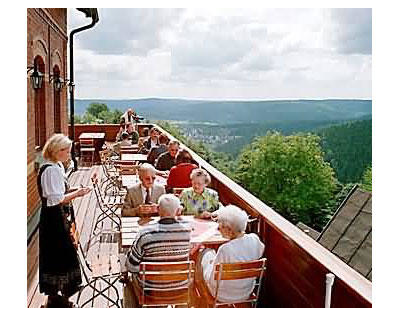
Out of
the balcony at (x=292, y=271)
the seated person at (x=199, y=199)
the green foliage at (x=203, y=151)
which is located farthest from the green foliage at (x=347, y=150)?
the balcony at (x=292, y=271)

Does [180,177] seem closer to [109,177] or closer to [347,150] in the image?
[109,177]

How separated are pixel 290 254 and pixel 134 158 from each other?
4.67 metres

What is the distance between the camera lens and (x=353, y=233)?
9.62 m

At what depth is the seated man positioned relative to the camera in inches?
123

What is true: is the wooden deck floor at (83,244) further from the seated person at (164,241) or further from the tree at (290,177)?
the tree at (290,177)

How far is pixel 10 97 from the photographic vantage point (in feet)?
9.46


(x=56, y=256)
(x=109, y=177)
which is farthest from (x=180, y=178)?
(x=109, y=177)

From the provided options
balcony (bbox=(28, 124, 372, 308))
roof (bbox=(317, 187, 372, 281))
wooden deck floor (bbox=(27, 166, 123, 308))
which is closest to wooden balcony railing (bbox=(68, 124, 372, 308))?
balcony (bbox=(28, 124, 372, 308))

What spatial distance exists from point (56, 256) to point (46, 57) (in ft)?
12.8

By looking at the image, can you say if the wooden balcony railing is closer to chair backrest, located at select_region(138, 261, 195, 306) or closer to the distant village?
chair backrest, located at select_region(138, 261, 195, 306)

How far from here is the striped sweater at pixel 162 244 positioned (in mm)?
3135

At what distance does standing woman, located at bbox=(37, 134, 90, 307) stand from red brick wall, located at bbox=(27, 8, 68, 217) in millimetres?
1687
